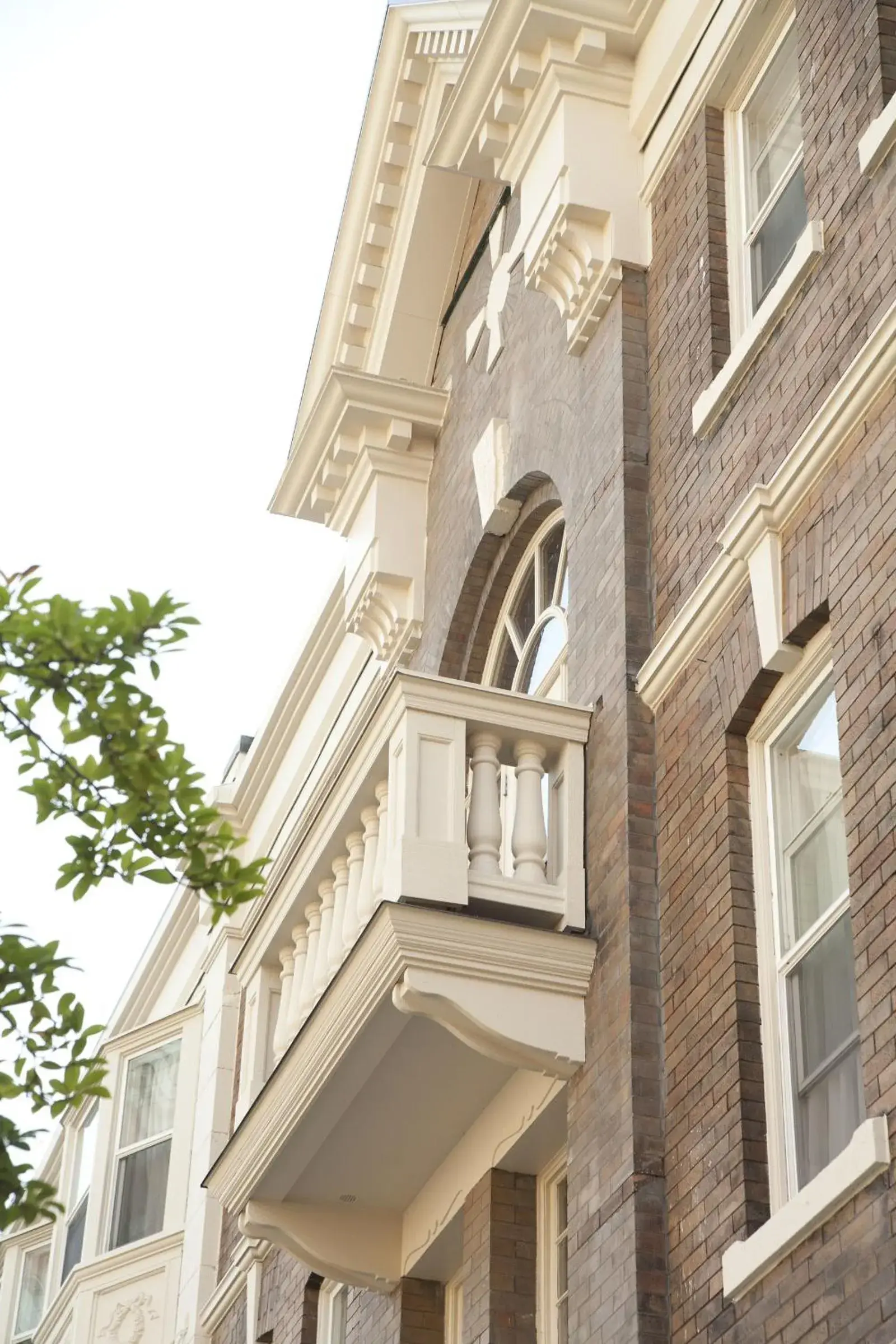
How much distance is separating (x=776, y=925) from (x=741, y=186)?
4.70 m

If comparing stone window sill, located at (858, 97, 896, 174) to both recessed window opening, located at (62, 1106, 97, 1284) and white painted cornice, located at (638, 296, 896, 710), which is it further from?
recessed window opening, located at (62, 1106, 97, 1284)

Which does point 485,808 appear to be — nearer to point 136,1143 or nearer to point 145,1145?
point 145,1145

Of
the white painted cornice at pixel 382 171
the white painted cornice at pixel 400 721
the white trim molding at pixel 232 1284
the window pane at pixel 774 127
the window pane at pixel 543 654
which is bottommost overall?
the white trim molding at pixel 232 1284

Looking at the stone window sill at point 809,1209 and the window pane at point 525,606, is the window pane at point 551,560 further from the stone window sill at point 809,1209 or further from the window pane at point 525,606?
the stone window sill at point 809,1209

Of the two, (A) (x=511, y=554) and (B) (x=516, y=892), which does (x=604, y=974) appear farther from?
(A) (x=511, y=554)

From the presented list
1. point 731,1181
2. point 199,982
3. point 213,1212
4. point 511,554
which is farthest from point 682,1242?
point 199,982

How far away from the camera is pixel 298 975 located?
13.1 meters

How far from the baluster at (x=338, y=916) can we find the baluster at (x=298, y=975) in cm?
52

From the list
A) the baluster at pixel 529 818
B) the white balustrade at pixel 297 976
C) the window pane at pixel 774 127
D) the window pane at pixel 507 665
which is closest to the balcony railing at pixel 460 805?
the baluster at pixel 529 818

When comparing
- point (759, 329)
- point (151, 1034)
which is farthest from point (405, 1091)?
point (151, 1034)

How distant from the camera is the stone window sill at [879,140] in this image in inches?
387

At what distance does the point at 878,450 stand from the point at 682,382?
279cm

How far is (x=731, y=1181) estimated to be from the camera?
29.4ft

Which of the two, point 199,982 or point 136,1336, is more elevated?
point 199,982
